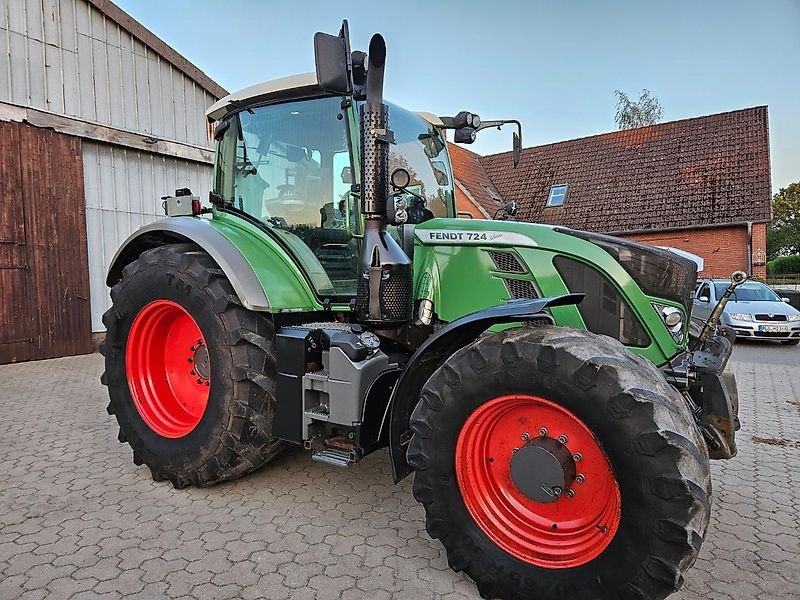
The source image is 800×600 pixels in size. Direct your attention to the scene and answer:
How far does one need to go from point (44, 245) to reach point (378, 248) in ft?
24.1

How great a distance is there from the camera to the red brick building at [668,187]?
664 inches

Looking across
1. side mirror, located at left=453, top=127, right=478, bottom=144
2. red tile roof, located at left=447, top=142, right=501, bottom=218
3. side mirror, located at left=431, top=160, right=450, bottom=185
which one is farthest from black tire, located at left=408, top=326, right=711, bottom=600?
red tile roof, located at left=447, top=142, right=501, bottom=218

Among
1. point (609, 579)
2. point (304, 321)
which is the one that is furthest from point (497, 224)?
point (609, 579)

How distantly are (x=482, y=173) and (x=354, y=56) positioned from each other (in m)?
20.5

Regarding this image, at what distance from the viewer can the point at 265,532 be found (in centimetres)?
304

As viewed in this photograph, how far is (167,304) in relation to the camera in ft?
12.0

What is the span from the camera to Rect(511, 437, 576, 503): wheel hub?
233 centimetres

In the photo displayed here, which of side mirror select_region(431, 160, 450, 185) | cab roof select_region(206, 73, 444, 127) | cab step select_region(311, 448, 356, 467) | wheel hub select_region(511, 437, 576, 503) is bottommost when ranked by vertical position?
cab step select_region(311, 448, 356, 467)

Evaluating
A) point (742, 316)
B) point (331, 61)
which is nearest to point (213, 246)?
point (331, 61)

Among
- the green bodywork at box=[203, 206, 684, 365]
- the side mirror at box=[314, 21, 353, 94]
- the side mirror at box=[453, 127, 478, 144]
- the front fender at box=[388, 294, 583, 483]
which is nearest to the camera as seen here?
the front fender at box=[388, 294, 583, 483]

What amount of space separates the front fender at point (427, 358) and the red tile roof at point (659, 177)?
A: 1387 cm

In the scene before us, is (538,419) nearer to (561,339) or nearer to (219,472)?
(561,339)

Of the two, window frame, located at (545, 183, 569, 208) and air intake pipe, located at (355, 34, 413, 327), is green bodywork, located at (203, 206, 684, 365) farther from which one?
window frame, located at (545, 183, 569, 208)

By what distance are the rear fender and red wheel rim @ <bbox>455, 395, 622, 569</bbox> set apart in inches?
57.0
